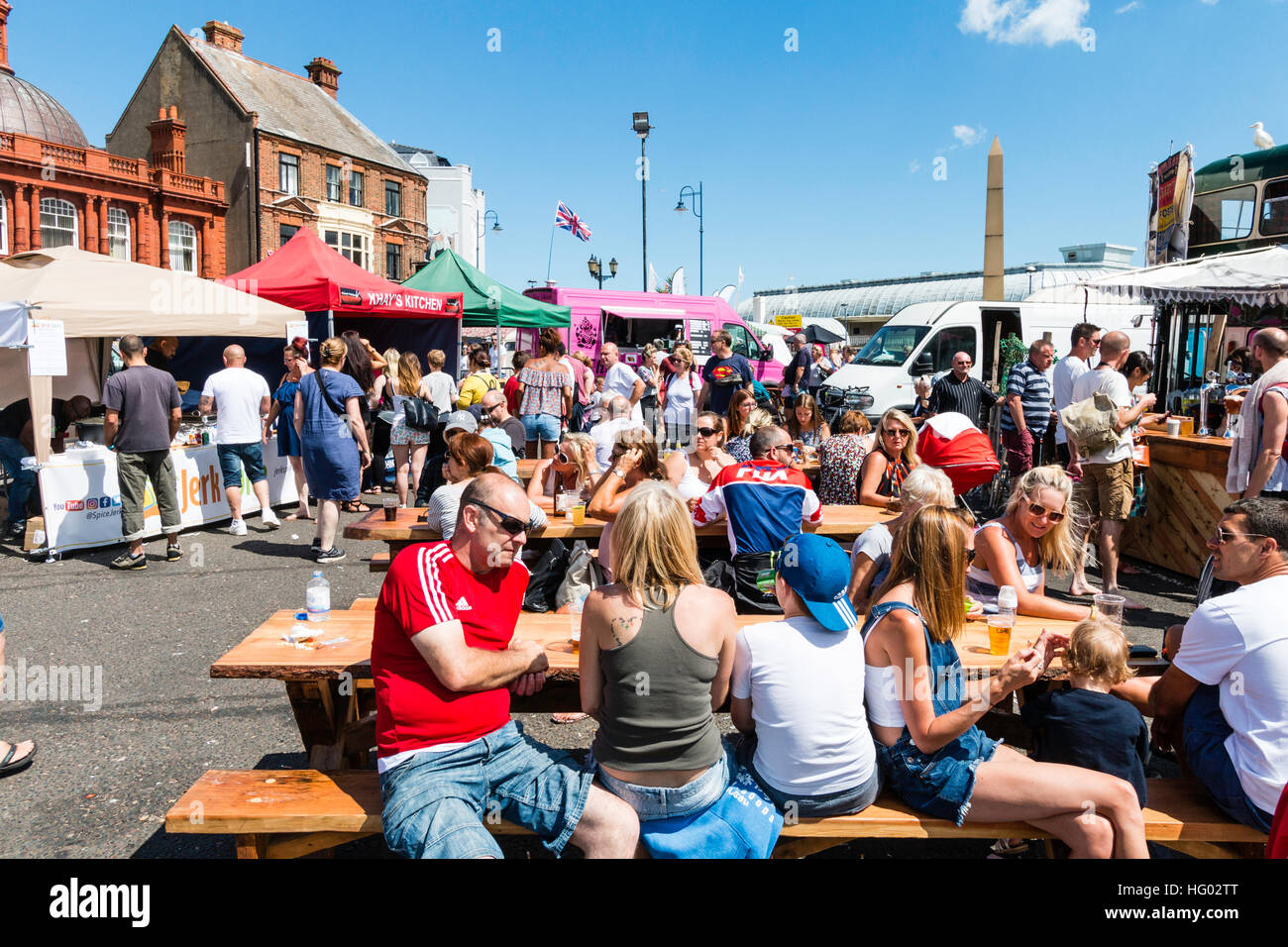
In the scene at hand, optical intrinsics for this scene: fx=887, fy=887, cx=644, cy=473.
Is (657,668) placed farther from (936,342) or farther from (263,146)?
(263,146)

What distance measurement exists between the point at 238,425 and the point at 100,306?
177cm

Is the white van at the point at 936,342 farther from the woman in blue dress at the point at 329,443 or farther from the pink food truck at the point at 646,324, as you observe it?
the woman in blue dress at the point at 329,443

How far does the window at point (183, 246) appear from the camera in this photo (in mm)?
36094

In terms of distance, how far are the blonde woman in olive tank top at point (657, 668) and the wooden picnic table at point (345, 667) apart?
0.60 m

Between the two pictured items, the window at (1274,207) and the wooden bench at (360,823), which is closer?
the wooden bench at (360,823)

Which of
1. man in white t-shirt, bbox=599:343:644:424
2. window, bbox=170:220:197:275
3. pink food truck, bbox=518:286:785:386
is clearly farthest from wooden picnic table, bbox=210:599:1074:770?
window, bbox=170:220:197:275

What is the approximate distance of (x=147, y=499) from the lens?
8352 mm

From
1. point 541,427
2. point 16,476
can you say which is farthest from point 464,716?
point 16,476

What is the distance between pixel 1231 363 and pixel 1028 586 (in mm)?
12678

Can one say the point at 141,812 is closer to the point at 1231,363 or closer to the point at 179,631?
the point at 179,631

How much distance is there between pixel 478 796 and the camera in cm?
265

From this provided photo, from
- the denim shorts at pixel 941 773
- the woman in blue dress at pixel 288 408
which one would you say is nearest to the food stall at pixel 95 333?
the woman in blue dress at pixel 288 408

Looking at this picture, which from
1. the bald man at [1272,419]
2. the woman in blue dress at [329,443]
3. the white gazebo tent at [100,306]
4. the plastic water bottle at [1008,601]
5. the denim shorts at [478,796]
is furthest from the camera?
the white gazebo tent at [100,306]
